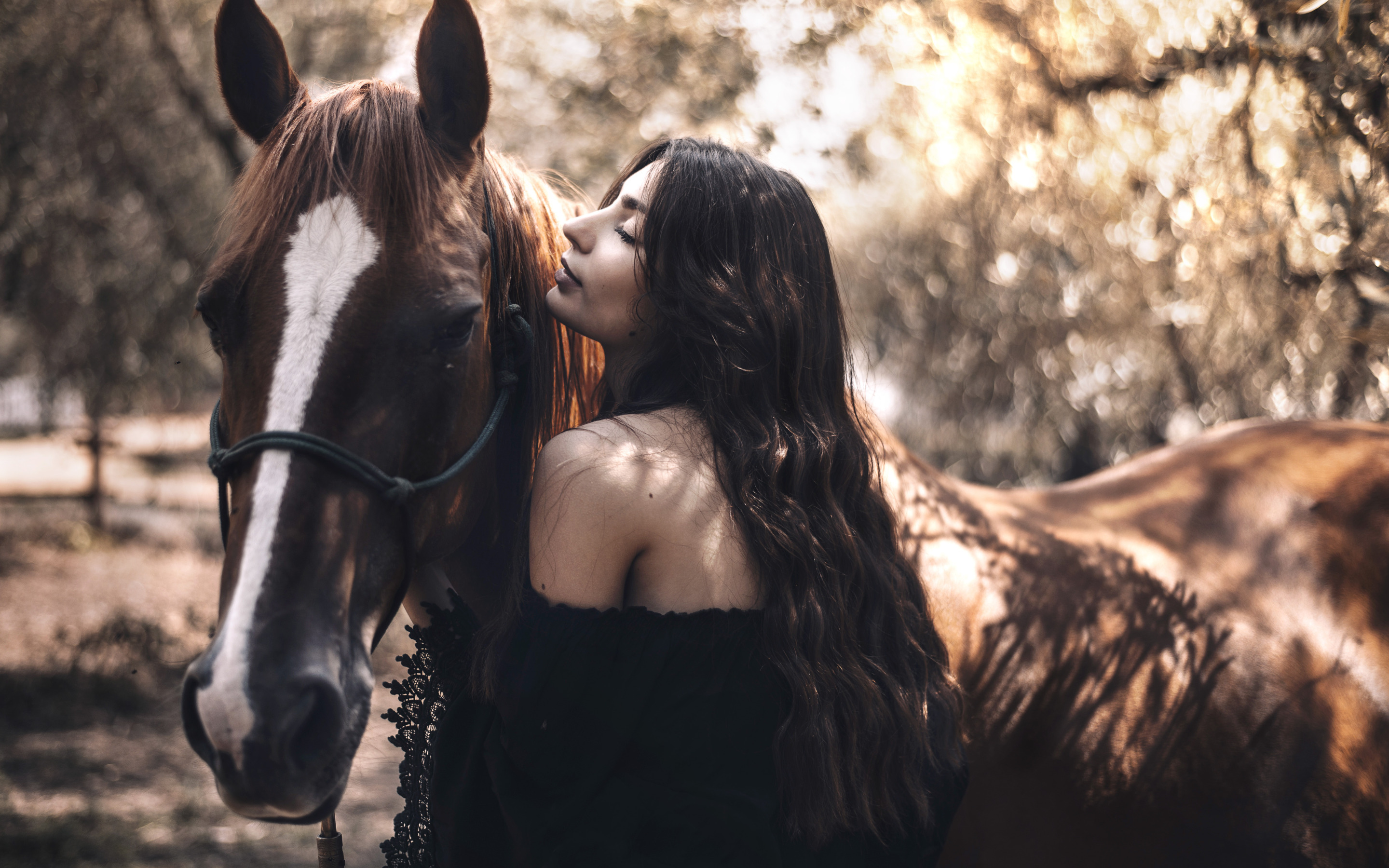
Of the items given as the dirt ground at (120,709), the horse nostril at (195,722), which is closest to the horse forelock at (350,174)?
the horse nostril at (195,722)

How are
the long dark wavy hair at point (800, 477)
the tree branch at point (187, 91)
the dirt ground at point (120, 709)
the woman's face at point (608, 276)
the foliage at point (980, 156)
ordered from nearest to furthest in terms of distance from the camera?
the long dark wavy hair at point (800, 477) < the woman's face at point (608, 276) < the foliage at point (980, 156) < the dirt ground at point (120, 709) < the tree branch at point (187, 91)

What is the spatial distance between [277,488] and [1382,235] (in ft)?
9.86

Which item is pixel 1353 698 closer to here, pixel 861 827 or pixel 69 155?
pixel 861 827

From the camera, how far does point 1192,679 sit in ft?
5.74

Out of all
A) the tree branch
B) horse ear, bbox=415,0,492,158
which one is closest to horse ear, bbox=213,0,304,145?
horse ear, bbox=415,0,492,158

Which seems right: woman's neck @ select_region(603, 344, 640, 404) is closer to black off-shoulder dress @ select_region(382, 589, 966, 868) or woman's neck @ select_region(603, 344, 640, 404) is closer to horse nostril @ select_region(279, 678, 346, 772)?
black off-shoulder dress @ select_region(382, 589, 966, 868)

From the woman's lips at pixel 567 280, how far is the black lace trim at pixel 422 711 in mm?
594

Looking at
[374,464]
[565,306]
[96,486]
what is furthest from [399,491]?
[96,486]

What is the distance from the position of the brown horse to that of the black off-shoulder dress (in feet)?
0.73

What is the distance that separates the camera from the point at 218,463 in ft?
3.67

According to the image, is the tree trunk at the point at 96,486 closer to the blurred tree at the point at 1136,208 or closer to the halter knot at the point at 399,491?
the blurred tree at the point at 1136,208

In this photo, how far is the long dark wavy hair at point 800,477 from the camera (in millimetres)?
1162

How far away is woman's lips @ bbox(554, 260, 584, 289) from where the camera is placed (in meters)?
1.39

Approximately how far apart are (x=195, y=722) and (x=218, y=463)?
1.12 feet
